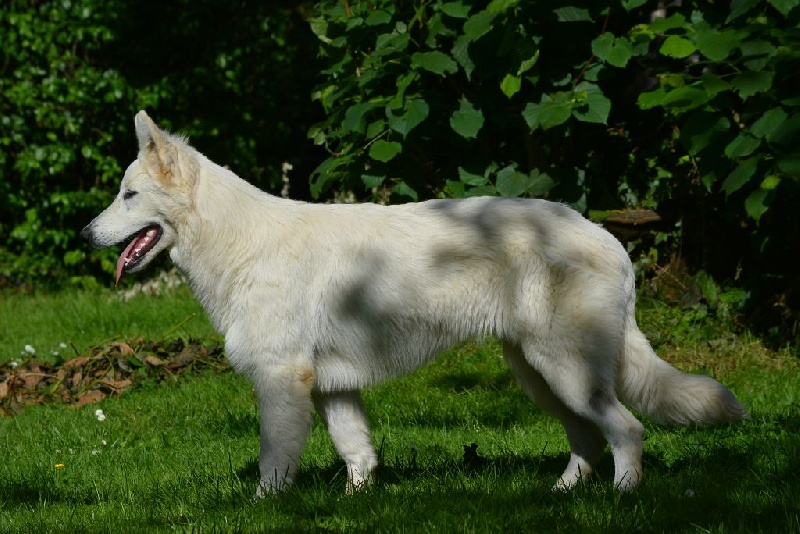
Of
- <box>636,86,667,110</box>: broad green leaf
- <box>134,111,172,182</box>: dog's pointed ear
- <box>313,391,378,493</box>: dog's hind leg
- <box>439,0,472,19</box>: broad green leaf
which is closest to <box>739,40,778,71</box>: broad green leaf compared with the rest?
<box>636,86,667,110</box>: broad green leaf

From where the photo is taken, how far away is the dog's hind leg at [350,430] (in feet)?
16.4

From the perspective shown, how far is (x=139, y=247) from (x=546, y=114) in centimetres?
280

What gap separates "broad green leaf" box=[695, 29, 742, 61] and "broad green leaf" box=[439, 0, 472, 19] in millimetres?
1431

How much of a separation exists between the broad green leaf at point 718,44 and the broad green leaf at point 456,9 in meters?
1.43

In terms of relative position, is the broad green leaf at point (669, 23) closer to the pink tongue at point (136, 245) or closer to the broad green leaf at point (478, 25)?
the broad green leaf at point (478, 25)

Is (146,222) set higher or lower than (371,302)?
higher

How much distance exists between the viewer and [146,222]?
4895 mm

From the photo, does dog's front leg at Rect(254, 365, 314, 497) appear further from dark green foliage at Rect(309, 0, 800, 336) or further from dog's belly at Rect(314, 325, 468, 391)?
dark green foliage at Rect(309, 0, 800, 336)

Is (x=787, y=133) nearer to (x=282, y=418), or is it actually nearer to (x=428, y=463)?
(x=428, y=463)

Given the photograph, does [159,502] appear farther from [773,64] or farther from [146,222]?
[773,64]

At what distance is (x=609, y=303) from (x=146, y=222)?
2.08 m

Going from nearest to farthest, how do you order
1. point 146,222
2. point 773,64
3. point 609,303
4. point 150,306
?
point 609,303 < point 146,222 < point 773,64 < point 150,306

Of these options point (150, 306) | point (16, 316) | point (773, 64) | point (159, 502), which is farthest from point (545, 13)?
point (16, 316)

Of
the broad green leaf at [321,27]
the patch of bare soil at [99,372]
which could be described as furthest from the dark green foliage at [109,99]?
the broad green leaf at [321,27]
